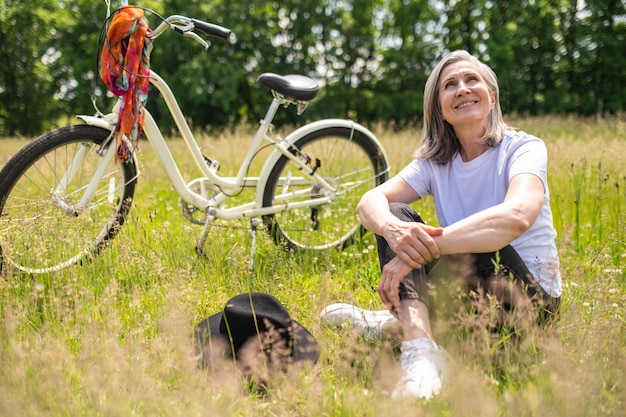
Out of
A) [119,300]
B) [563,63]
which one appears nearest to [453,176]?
[119,300]

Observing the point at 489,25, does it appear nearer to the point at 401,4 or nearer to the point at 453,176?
the point at 401,4

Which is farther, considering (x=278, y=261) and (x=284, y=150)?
(x=284, y=150)

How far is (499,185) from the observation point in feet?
7.12

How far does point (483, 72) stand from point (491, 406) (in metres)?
1.44

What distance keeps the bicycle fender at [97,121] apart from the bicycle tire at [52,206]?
30 millimetres

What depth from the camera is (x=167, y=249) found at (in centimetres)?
295

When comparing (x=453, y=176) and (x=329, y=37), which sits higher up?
(x=329, y=37)

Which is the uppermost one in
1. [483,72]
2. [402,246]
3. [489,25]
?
[489,25]

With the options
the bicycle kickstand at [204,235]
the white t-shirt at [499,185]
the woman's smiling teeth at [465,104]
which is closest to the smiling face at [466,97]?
the woman's smiling teeth at [465,104]

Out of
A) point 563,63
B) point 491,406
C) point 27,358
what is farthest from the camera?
point 563,63

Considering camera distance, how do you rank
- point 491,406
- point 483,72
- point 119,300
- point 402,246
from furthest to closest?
point 119,300 < point 483,72 < point 402,246 < point 491,406

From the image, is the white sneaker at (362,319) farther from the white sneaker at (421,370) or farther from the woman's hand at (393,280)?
the white sneaker at (421,370)

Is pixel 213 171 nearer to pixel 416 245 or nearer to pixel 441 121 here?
pixel 441 121

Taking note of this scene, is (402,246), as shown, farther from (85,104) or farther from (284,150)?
(85,104)
